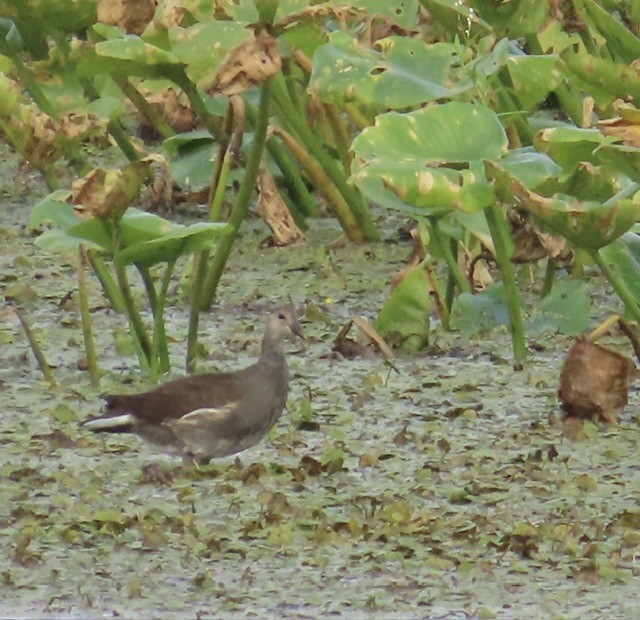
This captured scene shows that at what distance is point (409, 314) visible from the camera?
4.29 metres

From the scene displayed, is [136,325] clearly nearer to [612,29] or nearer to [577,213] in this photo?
[577,213]

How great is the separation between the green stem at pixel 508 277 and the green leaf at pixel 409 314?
0.21 meters

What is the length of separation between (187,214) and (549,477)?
2272 millimetres

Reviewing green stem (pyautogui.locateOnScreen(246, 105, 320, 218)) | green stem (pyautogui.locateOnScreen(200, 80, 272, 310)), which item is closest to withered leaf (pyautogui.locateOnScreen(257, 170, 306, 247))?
green stem (pyautogui.locateOnScreen(246, 105, 320, 218))

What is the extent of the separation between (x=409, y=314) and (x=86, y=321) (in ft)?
2.48

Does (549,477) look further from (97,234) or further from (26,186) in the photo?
(26,186)

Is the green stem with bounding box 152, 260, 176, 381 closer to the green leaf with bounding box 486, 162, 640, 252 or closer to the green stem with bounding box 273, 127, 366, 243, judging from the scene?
the green leaf with bounding box 486, 162, 640, 252

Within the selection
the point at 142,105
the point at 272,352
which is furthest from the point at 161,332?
the point at 142,105

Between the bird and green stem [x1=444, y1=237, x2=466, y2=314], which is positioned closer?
the bird

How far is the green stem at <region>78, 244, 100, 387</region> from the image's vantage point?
13.0 feet

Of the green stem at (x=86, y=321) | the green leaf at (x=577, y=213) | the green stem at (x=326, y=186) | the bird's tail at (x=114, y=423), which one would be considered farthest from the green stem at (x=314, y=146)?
the bird's tail at (x=114, y=423)

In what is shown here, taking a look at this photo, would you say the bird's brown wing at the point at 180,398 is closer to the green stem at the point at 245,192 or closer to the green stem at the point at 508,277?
the green stem at the point at 245,192

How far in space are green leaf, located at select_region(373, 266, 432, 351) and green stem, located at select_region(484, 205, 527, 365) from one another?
0.68 feet

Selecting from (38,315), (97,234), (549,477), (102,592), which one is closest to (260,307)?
(38,315)
